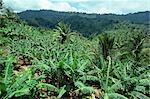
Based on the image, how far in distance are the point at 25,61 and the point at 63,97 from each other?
257 inches

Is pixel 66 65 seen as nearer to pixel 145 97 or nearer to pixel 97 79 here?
pixel 97 79

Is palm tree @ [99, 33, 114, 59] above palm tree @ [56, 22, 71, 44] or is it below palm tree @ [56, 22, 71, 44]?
above

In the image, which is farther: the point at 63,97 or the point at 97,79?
the point at 97,79

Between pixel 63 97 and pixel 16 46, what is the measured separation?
10.1 m

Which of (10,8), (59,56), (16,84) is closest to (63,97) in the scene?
(16,84)

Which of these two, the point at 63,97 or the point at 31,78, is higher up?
the point at 31,78

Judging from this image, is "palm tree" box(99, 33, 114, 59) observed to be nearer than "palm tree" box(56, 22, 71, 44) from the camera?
Yes

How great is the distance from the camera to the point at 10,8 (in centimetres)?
5150

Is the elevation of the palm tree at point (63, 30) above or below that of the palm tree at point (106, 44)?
below

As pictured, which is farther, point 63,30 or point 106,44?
point 63,30

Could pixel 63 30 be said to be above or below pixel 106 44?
below

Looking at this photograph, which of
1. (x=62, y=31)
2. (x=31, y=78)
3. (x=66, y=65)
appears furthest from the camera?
(x=62, y=31)

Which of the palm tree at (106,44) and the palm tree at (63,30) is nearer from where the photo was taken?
the palm tree at (106,44)

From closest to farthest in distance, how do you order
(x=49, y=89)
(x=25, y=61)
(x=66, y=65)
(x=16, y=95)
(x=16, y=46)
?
(x=16, y=95), (x=49, y=89), (x=66, y=65), (x=25, y=61), (x=16, y=46)
